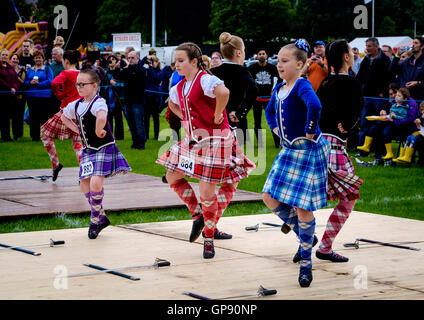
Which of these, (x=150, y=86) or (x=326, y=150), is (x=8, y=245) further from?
(x=150, y=86)

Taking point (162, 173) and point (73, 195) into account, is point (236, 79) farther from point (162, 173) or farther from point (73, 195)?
point (162, 173)

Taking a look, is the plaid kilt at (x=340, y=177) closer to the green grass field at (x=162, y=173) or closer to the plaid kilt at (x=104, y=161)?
the plaid kilt at (x=104, y=161)

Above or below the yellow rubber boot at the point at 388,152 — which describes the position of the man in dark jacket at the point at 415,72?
above

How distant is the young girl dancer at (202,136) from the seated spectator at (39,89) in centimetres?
1189

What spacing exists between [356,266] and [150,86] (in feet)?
44.5

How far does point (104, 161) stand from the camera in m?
6.88

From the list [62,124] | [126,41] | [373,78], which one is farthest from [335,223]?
[126,41]

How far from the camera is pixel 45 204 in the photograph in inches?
336

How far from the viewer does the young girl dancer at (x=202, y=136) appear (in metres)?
5.95

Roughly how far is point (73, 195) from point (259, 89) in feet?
26.9

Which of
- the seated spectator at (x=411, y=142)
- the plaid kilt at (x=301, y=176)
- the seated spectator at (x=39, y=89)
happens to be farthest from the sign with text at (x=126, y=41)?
the plaid kilt at (x=301, y=176)

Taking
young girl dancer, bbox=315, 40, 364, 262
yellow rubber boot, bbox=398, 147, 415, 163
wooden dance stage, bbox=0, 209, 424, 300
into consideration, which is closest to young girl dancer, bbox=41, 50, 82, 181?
wooden dance stage, bbox=0, 209, 424, 300

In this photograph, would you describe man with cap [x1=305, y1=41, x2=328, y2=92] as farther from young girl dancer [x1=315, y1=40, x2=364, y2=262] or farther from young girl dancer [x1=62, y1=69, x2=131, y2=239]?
young girl dancer [x1=315, y1=40, x2=364, y2=262]

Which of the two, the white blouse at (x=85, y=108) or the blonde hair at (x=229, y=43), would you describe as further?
the blonde hair at (x=229, y=43)
